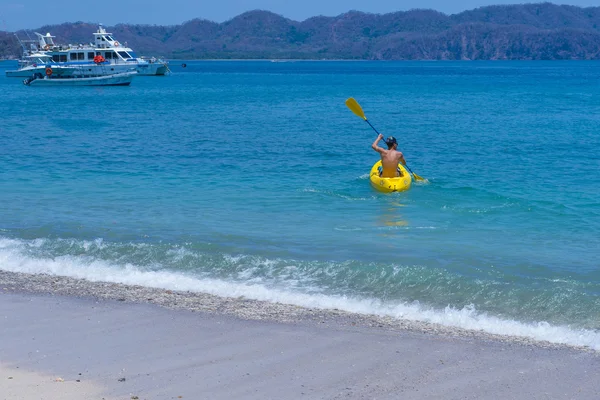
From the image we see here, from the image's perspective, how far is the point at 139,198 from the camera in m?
16.2

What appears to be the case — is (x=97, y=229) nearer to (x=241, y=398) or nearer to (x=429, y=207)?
(x=429, y=207)

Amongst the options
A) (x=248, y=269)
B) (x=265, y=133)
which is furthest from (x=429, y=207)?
(x=265, y=133)

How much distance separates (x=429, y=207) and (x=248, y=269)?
5449 mm

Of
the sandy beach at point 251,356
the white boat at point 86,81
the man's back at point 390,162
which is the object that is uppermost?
the man's back at point 390,162

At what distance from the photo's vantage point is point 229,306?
29.8ft

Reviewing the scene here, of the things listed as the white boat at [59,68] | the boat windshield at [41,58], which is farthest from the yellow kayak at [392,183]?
the boat windshield at [41,58]

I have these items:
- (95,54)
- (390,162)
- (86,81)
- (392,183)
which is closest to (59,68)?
(86,81)

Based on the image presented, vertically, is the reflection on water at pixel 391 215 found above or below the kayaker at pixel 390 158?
below

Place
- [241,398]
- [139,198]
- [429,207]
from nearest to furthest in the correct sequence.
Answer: [241,398], [429,207], [139,198]

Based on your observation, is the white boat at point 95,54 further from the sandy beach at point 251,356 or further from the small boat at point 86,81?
the sandy beach at point 251,356

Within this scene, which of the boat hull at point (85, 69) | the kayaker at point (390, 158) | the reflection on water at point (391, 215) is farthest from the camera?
the boat hull at point (85, 69)

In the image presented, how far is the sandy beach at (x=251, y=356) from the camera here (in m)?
6.66

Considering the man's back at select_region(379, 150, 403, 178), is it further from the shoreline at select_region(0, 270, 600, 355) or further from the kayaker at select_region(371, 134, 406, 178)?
the shoreline at select_region(0, 270, 600, 355)

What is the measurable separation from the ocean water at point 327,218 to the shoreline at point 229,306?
10.4 inches
